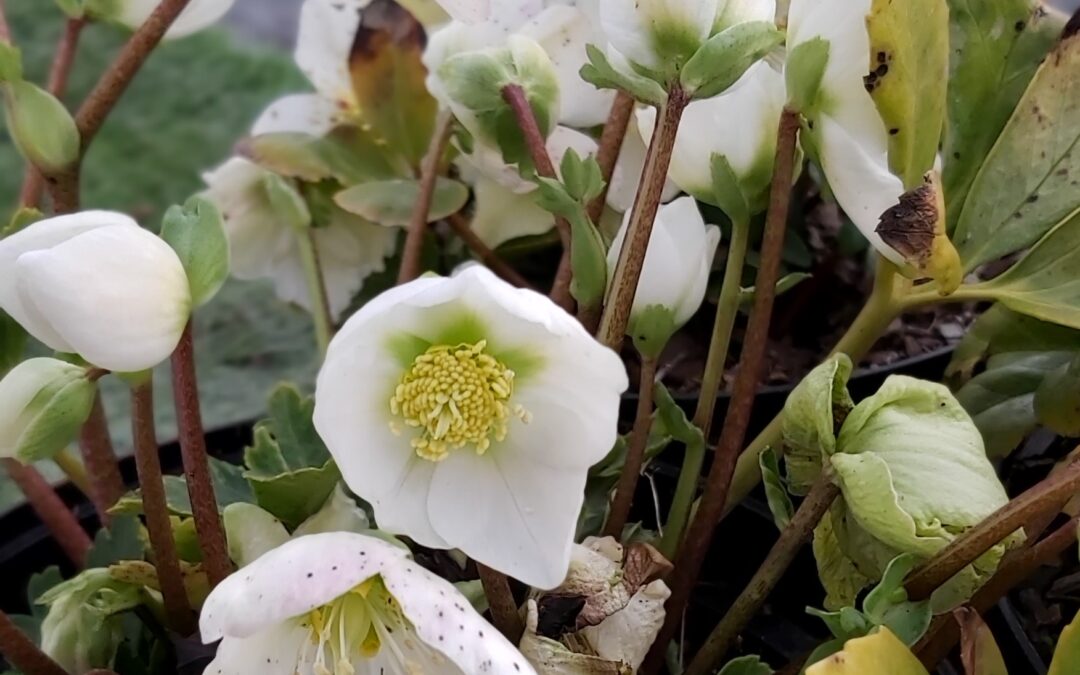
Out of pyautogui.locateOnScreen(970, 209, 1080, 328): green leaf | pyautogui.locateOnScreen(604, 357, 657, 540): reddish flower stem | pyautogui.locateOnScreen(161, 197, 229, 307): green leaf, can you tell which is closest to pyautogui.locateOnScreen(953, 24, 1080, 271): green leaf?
pyautogui.locateOnScreen(970, 209, 1080, 328): green leaf

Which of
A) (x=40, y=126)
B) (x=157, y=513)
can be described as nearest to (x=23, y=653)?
(x=157, y=513)

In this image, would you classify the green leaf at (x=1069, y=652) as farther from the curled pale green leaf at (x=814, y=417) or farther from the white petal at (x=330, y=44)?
the white petal at (x=330, y=44)

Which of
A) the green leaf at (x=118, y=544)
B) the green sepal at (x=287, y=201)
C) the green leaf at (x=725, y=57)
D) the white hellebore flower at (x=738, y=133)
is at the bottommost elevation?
the green leaf at (x=118, y=544)

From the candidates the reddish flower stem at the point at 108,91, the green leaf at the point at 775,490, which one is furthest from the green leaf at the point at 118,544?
the green leaf at the point at 775,490

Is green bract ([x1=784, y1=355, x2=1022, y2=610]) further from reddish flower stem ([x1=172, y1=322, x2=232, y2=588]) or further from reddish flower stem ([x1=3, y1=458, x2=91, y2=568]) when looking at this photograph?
reddish flower stem ([x1=3, y1=458, x2=91, y2=568])

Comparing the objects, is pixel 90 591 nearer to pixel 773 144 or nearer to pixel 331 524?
A: pixel 331 524
